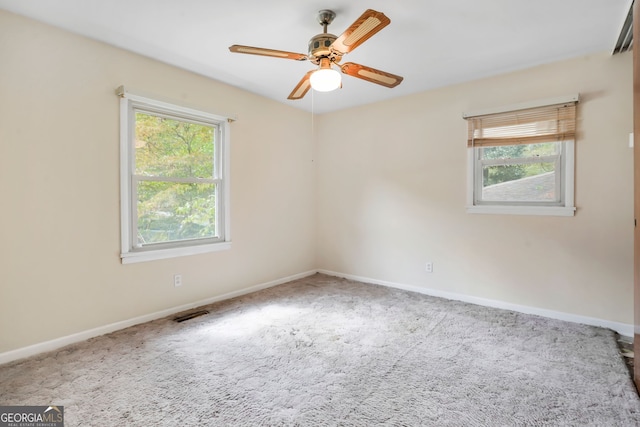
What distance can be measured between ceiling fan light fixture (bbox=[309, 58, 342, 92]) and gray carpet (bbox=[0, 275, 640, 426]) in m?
1.94

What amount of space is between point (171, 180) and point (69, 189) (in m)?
0.83

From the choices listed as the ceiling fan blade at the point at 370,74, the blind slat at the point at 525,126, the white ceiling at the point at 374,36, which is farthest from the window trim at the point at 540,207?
the ceiling fan blade at the point at 370,74

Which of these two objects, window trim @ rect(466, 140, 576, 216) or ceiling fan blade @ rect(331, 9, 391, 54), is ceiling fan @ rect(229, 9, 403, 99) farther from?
window trim @ rect(466, 140, 576, 216)

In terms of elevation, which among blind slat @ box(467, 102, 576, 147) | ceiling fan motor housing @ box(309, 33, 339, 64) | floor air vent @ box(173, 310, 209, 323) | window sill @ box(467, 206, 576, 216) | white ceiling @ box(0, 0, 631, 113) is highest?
white ceiling @ box(0, 0, 631, 113)

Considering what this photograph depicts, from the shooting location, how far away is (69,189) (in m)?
2.48

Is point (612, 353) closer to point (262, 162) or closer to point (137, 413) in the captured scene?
point (137, 413)

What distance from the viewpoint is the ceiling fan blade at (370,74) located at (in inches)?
91.5

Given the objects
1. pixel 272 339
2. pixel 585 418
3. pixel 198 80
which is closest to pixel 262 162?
pixel 198 80

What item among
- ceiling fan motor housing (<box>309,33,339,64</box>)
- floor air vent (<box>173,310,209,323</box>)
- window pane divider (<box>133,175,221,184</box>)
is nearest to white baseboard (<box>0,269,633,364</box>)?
floor air vent (<box>173,310,209,323</box>)

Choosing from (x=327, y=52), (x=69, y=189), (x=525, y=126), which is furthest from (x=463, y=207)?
(x=69, y=189)

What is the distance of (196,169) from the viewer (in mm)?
3383

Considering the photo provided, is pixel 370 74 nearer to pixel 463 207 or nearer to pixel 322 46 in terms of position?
pixel 322 46

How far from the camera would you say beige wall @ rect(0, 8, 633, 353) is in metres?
2.32

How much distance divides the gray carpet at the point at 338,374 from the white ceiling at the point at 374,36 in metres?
2.44
